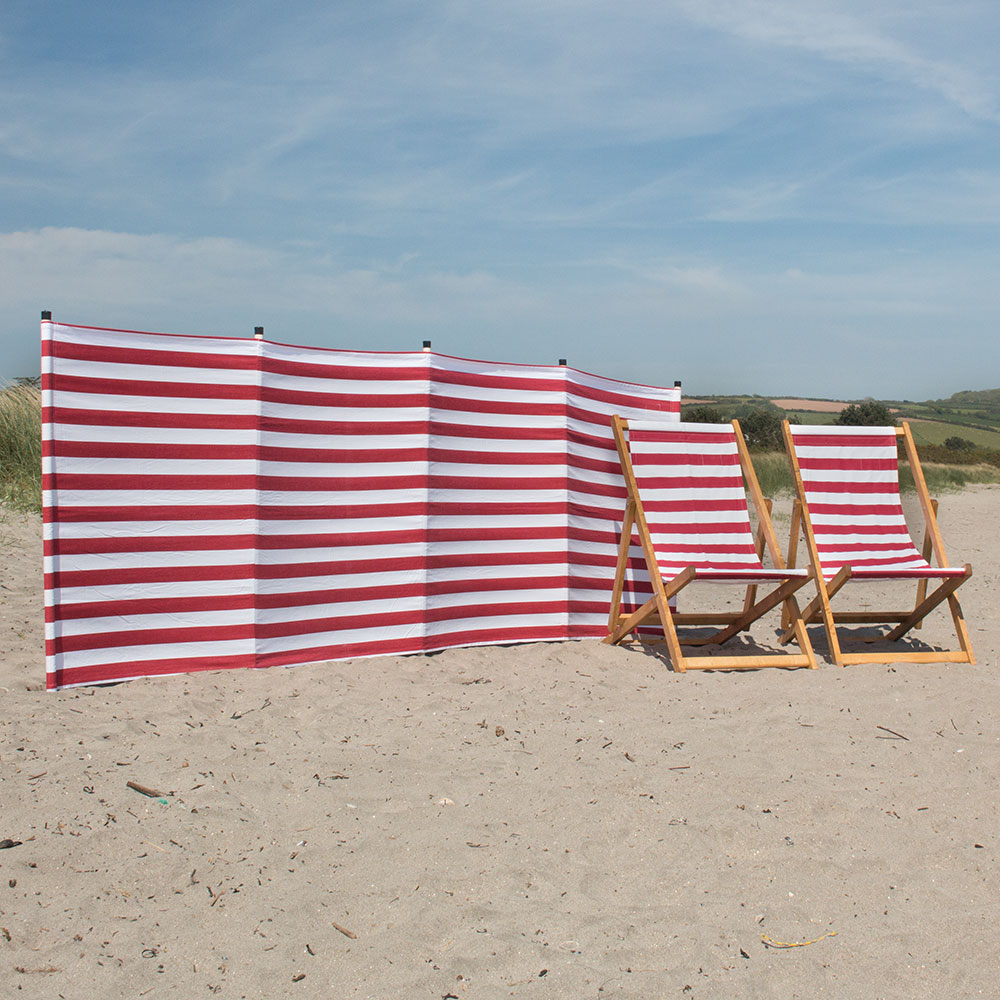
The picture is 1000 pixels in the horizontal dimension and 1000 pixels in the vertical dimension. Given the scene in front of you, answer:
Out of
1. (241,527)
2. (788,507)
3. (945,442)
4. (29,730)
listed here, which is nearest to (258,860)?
(29,730)

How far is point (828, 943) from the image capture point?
2.67m

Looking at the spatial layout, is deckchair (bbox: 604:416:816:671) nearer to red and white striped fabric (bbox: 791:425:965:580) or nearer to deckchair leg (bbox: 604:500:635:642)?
deckchair leg (bbox: 604:500:635:642)

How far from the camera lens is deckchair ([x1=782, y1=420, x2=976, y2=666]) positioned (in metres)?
5.86

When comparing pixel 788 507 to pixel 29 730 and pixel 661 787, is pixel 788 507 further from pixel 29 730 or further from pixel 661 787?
pixel 29 730

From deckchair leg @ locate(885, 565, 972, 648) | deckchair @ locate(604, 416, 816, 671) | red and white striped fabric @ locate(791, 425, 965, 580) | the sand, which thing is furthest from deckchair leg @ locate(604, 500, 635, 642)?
deckchair leg @ locate(885, 565, 972, 648)

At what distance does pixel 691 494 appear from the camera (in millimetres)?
5973

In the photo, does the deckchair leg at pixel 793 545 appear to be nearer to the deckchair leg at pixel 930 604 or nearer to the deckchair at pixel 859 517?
the deckchair at pixel 859 517

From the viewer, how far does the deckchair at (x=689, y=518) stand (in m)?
5.72

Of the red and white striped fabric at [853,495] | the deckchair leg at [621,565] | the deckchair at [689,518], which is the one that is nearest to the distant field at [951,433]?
the red and white striped fabric at [853,495]

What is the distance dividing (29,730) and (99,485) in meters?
1.27

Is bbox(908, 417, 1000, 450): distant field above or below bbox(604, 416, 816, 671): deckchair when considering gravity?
above

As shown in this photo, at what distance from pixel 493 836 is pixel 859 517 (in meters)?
3.91

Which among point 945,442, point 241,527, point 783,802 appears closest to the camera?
point 783,802

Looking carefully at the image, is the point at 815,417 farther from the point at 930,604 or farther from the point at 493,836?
the point at 493,836
